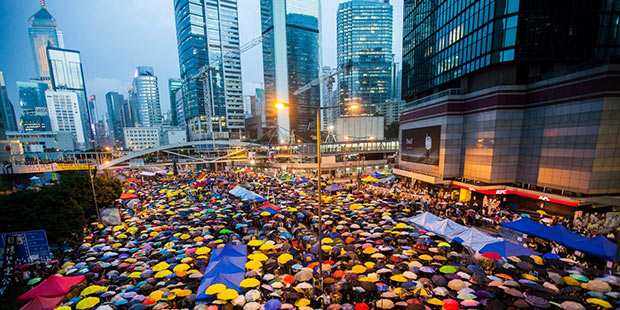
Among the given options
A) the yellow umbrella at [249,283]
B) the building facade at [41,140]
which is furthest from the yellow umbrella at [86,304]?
the building facade at [41,140]

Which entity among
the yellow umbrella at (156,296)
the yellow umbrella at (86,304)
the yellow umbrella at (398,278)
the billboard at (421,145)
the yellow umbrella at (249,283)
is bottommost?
the yellow umbrella at (156,296)

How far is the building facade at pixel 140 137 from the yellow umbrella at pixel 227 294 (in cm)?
15096

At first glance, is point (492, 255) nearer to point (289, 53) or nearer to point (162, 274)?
point (162, 274)

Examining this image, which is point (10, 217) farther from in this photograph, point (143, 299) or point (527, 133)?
point (527, 133)

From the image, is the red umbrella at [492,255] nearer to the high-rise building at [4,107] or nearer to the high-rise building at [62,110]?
the high-rise building at [4,107]

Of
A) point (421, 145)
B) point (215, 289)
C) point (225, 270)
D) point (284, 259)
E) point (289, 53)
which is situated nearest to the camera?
point (215, 289)

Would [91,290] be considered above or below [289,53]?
below

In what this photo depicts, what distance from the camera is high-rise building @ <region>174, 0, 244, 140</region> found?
111 metres

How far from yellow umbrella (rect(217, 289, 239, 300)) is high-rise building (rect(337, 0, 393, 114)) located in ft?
403

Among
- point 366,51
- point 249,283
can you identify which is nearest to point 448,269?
point 249,283

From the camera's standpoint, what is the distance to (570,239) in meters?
13.0

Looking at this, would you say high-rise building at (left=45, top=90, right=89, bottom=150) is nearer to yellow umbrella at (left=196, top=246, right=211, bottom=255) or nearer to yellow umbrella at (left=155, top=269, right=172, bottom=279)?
yellow umbrella at (left=196, top=246, right=211, bottom=255)

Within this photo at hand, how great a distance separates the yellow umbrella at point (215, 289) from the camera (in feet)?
31.2

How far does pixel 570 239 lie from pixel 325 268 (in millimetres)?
13833
